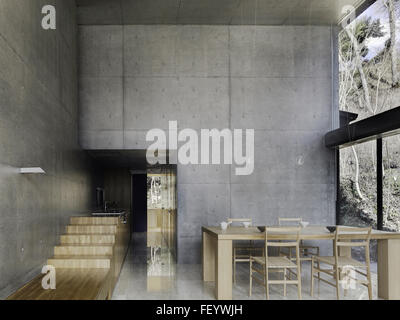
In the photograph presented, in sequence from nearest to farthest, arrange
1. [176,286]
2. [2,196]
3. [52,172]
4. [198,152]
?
[2,196] < [52,172] < [176,286] < [198,152]

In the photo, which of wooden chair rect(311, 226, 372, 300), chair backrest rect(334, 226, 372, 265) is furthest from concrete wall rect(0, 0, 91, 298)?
chair backrest rect(334, 226, 372, 265)

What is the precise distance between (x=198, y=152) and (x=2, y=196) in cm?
425

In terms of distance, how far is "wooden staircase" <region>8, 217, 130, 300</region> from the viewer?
370cm

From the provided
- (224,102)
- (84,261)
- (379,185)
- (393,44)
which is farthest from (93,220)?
(393,44)

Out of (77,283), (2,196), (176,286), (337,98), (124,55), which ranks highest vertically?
(124,55)

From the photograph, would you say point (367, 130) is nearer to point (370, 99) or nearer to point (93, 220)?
point (370, 99)

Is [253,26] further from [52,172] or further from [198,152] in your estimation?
[52,172]

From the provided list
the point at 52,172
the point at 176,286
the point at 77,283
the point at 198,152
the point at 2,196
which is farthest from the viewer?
the point at 198,152

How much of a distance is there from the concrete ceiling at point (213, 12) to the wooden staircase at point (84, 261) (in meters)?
3.74

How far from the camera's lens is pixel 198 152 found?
23.6 ft

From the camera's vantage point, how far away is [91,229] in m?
6.03

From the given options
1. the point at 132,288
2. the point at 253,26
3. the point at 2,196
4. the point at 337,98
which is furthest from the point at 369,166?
the point at 2,196

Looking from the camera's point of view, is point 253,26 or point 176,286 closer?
point 176,286
